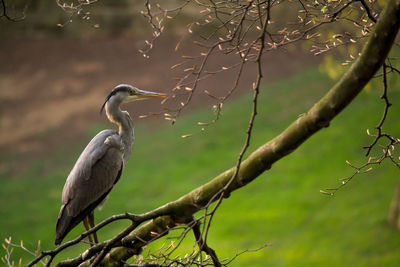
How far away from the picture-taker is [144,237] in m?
3.18

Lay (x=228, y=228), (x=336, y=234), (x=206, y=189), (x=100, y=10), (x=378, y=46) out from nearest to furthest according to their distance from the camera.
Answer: (x=378, y=46) < (x=206, y=189) < (x=336, y=234) < (x=228, y=228) < (x=100, y=10)

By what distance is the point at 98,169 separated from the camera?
5.11m

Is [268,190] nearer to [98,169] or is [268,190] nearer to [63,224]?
[98,169]

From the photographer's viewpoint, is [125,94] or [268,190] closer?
[125,94]

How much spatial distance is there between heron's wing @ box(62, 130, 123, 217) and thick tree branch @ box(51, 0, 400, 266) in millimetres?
1802

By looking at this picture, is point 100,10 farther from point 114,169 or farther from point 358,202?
point 114,169

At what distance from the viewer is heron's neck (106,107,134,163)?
5234mm

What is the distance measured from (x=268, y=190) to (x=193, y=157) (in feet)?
6.78

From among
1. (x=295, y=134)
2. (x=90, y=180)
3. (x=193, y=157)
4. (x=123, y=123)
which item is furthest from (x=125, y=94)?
(x=193, y=157)

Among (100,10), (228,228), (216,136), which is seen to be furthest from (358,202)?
(100,10)

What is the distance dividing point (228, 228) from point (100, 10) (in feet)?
31.8

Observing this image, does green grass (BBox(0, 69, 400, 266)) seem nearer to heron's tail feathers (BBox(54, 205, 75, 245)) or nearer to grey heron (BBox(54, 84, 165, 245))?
grey heron (BBox(54, 84, 165, 245))

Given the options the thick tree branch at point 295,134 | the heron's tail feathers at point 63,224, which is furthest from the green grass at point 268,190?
the thick tree branch at point 295,134

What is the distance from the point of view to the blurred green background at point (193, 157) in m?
9.23
